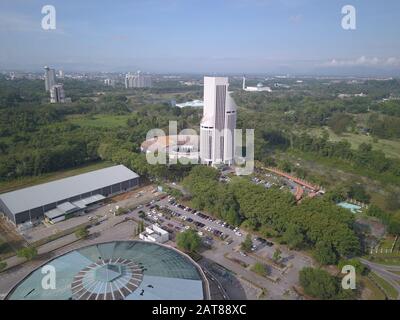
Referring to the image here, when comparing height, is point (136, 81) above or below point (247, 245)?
above

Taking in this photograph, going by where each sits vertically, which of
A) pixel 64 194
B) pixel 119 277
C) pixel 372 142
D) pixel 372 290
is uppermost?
pixel 372 142

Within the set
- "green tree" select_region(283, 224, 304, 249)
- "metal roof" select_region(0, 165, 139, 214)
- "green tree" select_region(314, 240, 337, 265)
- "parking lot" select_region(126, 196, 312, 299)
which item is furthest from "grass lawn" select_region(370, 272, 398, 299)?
"metal roof" select_region(0, 165, 139, 214)

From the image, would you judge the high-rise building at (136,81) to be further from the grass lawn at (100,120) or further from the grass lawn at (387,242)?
the grass lawn at (387,242)

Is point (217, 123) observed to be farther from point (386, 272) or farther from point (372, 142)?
point (372, 142)

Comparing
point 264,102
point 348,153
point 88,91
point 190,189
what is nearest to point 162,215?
point 190,189

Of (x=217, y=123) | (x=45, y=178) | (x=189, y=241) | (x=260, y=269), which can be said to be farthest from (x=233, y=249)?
(x=45, y=178)

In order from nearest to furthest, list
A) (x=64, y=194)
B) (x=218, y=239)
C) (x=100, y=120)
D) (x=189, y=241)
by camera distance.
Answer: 1. (x=189, y=241)
2. (x=218, y=239)
3. (x=64, y=194)
4. (x=100, y=120)

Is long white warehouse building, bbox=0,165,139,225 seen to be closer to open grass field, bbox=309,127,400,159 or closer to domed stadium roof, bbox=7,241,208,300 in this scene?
domed stadium roof, bbox=7,241,208,300

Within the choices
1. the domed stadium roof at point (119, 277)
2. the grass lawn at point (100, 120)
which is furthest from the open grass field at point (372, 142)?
the domed stadium roof at point (119, 277)
